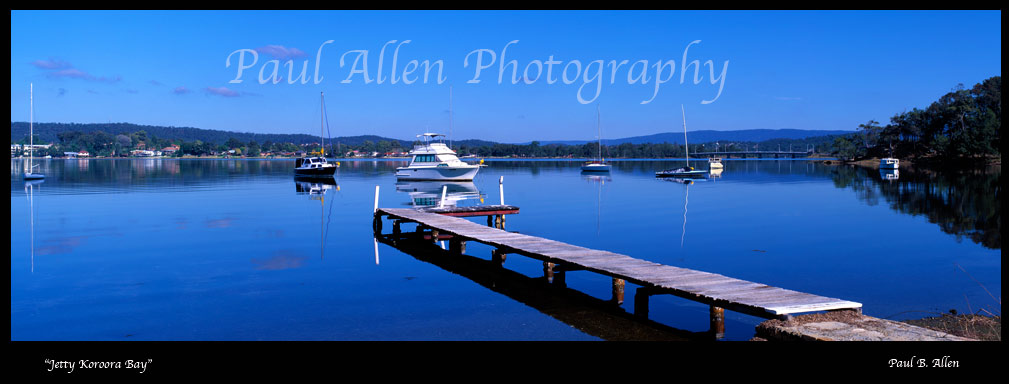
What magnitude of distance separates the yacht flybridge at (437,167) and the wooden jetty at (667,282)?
46.5m

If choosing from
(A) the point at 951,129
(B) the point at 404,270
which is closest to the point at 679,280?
(B) the point at 404,270

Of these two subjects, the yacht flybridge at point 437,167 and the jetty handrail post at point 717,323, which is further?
the yacht flybridge at point 437,167

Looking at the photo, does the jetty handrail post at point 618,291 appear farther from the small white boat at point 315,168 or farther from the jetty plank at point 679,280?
the small white boat at point 315,168

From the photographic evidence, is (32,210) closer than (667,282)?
No

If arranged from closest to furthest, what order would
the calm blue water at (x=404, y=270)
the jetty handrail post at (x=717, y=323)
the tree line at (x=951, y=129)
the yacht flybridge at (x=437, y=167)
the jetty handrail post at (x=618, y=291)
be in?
the jetty handrail post at (x=717, y=323) → the calm blue water at (x=404, y=270) → the jetty handrail post at (x=618, y=291) → the yacht flybridge at (x=437, y=167) → the tree line at (x=951, y=129)

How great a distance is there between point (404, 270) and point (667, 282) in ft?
27.2

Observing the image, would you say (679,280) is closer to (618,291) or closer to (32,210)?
(618,291)

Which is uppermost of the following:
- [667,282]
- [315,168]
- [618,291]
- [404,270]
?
[315,168]

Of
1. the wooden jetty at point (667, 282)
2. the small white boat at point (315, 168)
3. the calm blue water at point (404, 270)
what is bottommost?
the calm blue water at point (404, 270)

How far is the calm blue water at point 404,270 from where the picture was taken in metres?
13.0

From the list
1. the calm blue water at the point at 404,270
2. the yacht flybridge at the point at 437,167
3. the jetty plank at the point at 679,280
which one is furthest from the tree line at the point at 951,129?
the jetty plank at the point at 679,280

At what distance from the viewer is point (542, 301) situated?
1470 centimetres

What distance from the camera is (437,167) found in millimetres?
67062
